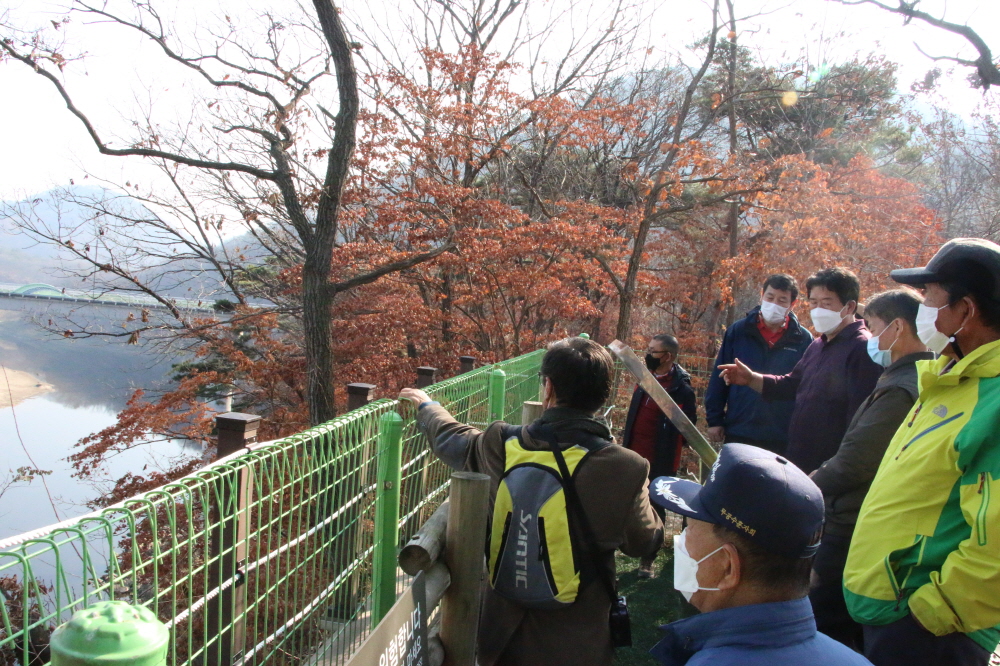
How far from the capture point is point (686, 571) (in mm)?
1354

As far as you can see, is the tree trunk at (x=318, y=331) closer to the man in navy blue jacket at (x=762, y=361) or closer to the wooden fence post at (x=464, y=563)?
the man in navy blue jacket at (x=762, y=361)

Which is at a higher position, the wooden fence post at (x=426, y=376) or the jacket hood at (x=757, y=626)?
the jacket hood at (x=757, y=626)

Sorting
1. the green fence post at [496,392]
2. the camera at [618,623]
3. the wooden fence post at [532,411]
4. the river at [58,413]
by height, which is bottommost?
the river at [58,413]

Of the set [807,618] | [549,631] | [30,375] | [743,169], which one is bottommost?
[30,375]

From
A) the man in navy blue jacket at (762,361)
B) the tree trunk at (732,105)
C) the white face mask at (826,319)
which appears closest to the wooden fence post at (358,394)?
the white face mask at (826,319)

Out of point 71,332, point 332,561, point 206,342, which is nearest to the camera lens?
point 332,561

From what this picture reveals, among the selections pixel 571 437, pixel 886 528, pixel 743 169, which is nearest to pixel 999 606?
pixel 886 528

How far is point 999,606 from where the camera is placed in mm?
1561

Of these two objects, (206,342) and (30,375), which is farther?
(30,375)

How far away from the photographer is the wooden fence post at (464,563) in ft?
5.90

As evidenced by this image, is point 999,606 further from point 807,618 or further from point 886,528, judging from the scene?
point 807,618

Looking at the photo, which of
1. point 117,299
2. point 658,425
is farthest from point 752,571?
point 117,299

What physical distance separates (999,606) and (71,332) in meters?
13.8

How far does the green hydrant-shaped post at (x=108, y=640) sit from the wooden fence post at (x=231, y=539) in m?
0.86
